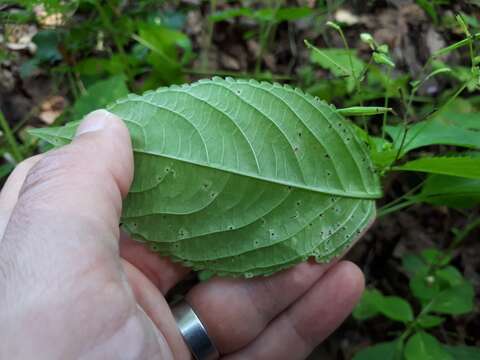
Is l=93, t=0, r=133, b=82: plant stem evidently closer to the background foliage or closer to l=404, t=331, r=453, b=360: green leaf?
the background foliage

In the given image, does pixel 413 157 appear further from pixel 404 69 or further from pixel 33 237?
pixel 33 237

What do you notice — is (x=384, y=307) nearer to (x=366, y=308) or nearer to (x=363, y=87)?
(x=366, y=308)

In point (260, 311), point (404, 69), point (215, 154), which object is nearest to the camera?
point (215, 154)

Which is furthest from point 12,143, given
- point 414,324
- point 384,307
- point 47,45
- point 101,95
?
point 414,324

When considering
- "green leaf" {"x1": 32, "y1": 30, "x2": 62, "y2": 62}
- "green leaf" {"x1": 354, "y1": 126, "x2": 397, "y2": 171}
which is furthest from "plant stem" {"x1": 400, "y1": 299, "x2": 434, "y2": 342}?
"green leaf" {"x1": 32, "y1": 30, "x2": 62, "y2": 62}

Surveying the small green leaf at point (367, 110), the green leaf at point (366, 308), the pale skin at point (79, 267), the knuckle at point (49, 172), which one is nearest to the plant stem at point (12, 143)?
the pale skin at point (79, 267)

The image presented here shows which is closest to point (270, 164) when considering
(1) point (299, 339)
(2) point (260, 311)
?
(2) point (260, 311)
